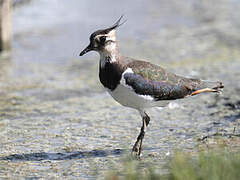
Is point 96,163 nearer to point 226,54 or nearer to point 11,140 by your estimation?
point 11,140

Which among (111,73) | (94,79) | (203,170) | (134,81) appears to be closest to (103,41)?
(111,73)

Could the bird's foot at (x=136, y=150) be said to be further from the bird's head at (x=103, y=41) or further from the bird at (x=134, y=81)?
the bird's head at (x=103, y=41)

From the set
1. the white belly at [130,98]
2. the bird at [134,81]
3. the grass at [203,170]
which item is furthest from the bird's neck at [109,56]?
the grass at [203,170]

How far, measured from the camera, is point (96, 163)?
6250 millimetres

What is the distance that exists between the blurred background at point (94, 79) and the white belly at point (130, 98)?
2.02 ft

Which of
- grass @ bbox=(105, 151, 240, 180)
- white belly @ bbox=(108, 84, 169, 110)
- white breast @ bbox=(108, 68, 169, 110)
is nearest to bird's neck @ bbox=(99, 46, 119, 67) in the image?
white breast @ bbox=(108, 68, 169, 110)

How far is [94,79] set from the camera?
11383 millimetres

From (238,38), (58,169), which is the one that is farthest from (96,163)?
(238,38)

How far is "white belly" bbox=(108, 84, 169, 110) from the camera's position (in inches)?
243

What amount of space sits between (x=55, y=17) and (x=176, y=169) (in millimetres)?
14292

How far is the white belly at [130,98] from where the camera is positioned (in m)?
6.17

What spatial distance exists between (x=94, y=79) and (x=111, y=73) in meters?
5.13

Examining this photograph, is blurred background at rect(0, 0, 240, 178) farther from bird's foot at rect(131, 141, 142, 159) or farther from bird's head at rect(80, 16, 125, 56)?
bird's head at rect(80, 16, 125, 56)

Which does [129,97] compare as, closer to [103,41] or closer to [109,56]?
[109,56]
